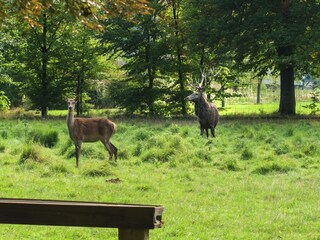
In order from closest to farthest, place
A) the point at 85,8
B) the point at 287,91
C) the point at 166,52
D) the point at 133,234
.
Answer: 1. the point at 133,234
2. the point at 85,8
3. the point at 287,91
4. the point at 166,52

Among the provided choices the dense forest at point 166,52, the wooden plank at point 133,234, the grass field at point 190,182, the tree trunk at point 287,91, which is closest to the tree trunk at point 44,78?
the dense forest at point 166,52

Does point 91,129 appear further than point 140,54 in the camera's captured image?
No

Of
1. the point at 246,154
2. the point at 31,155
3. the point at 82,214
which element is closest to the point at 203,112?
the point at 246,154

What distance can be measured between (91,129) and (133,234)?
409 inches

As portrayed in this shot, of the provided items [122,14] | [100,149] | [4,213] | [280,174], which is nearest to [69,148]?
[100,149]

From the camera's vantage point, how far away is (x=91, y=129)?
12.9 m

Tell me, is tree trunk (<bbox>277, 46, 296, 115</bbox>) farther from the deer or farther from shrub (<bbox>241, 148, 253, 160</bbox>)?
shrub (<bbox>241, 148, 253, 160</bbox>)

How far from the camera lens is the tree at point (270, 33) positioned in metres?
25.1

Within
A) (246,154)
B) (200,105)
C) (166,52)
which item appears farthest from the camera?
(166,52)

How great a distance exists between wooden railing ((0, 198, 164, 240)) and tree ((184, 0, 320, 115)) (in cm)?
A: 2309

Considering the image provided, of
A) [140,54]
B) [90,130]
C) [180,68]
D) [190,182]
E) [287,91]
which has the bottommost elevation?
[190,182]

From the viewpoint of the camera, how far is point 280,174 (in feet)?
36.3

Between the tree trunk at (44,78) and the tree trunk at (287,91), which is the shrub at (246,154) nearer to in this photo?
the tree trunk at (287,91)

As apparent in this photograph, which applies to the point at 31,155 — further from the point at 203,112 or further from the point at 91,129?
the point at 203,112
